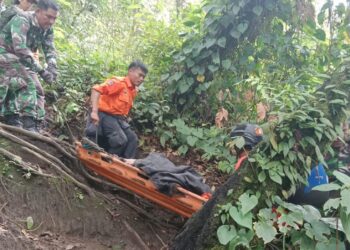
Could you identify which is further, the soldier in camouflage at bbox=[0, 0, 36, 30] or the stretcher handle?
the soldier in camouflage at bbox=[0, 0, 36, 30]

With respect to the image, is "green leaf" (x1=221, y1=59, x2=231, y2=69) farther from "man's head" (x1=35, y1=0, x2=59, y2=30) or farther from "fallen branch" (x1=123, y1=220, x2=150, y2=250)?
"fallen branch" (x1=123, y1=220, x2=150, y2=250)

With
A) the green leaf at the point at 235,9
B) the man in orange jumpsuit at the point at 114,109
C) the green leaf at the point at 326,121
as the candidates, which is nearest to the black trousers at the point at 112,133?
the man in orange jumpsuit at the point at 114,109

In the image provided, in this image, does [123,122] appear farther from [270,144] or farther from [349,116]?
[349,116]

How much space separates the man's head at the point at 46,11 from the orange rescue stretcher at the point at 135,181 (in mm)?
1446

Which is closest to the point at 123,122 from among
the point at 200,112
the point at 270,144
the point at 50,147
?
the point at 50,147

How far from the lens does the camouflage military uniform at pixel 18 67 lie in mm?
4547

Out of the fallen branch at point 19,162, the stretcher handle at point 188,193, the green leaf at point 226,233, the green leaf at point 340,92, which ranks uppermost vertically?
the green leaf at point 340,92

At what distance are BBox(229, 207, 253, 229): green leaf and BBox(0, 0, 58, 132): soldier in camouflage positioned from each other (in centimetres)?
291

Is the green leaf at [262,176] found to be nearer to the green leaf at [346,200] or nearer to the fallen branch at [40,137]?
the green leaf at [346,200]

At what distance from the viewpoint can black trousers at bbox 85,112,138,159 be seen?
492 centimetres

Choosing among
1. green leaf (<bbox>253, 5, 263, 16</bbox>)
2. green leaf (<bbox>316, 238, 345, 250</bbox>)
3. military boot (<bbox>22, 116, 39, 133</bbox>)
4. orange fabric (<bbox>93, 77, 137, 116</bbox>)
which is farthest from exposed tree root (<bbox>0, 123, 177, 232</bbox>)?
green leaf (<bbox>253, 5, 263, 16</bbox>)

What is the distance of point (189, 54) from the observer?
614cm

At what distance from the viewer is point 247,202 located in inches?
111

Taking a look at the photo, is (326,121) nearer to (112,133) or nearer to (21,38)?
(112,133)
